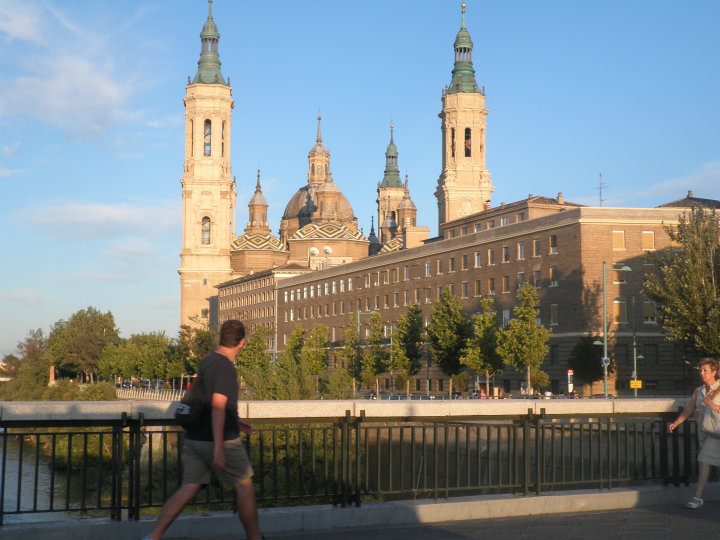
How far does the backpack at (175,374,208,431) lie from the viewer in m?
9.80

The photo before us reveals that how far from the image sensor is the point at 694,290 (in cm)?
5462

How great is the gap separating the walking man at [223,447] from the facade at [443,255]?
1886 inches

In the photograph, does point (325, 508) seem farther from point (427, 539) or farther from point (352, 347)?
point (352, 347)

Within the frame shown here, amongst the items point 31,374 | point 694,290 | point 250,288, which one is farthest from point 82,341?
point 694,290

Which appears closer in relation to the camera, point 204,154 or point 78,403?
point 78,403

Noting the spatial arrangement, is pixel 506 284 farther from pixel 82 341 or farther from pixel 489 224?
pixel 82 341

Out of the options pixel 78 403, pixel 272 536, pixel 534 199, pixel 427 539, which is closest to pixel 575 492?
pixel 427 539

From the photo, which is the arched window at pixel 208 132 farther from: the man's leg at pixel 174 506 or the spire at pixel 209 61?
the man's leg at pixel 174 506

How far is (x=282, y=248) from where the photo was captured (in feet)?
566

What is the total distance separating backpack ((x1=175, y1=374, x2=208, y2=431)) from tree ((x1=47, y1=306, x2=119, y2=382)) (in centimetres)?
14534

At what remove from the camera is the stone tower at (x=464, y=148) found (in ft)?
469

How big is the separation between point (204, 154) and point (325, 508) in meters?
157

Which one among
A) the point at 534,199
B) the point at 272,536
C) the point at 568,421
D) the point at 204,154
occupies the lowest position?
the point at 272,536

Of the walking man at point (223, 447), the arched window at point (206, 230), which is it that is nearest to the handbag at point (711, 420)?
the walking man at point (223, 447)
